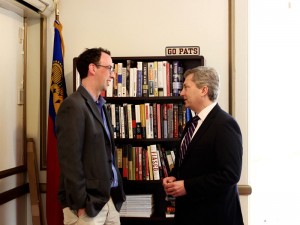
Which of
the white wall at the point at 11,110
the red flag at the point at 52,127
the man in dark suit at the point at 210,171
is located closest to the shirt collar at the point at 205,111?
the man in dark suit at the point at 210,171

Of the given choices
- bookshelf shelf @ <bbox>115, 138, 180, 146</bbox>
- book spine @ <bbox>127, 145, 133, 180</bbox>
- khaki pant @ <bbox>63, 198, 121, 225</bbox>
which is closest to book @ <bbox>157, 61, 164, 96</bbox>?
bookshelf shelf @ <bbox>115, 138, 180, 146</bbox>

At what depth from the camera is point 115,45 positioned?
2.69m

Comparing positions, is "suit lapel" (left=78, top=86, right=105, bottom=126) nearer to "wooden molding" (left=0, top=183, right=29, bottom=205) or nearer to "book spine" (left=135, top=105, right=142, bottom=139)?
"book spine" (left=135, top=105, right=142, bottom=139)

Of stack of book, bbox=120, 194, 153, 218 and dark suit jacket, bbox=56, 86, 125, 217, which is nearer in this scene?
dark suit jacket, bbox=56, 86, 125, 217

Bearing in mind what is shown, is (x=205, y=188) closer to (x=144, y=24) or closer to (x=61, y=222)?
(x=61, y=222)

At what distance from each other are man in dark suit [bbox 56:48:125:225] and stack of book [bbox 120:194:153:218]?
0.71 m

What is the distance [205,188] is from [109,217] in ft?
1.73

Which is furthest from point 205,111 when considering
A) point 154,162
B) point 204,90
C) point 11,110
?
point 11,110

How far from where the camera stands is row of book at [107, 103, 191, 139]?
8.00 ft

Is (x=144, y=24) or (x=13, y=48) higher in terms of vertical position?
(x=144, y=24)

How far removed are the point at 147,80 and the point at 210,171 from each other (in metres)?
1.05

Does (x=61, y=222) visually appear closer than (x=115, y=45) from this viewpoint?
Yes

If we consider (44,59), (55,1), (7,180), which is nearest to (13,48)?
(44,59)
